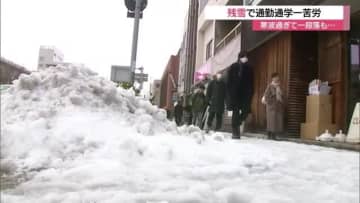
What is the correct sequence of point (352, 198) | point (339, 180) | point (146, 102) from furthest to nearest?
1. point (146, 102)
2. point (339, 180)
3. point (352, 198)

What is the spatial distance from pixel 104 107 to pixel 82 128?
27.4 inches

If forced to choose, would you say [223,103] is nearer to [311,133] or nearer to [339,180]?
[311,133]

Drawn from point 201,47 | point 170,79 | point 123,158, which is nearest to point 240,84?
point 201,47

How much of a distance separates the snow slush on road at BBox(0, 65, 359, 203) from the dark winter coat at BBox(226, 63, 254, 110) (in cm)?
217

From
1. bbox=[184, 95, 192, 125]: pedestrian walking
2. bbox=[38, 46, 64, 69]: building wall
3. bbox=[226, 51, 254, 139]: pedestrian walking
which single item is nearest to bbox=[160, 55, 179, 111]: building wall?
bbox=[38, 46, 64, 69]: building wall

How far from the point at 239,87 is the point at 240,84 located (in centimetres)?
5

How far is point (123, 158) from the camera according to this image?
441 cm

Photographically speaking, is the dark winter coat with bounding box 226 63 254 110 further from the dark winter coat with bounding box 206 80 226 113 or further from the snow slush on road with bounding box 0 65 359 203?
the snow slush on road with bounding box 0 65 359 203

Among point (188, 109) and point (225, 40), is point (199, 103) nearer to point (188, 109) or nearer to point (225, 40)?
point (188, 109)

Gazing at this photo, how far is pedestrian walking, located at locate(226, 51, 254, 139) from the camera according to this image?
8.16m

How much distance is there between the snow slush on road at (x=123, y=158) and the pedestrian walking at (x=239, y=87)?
2.16 meters

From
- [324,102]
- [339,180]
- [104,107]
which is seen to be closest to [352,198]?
[339,180]

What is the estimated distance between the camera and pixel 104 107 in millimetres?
5496

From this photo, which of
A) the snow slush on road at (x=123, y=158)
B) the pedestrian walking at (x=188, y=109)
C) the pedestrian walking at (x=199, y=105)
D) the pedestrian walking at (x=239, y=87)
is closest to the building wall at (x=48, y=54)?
the snow slush on road at (x=123, y=158)
